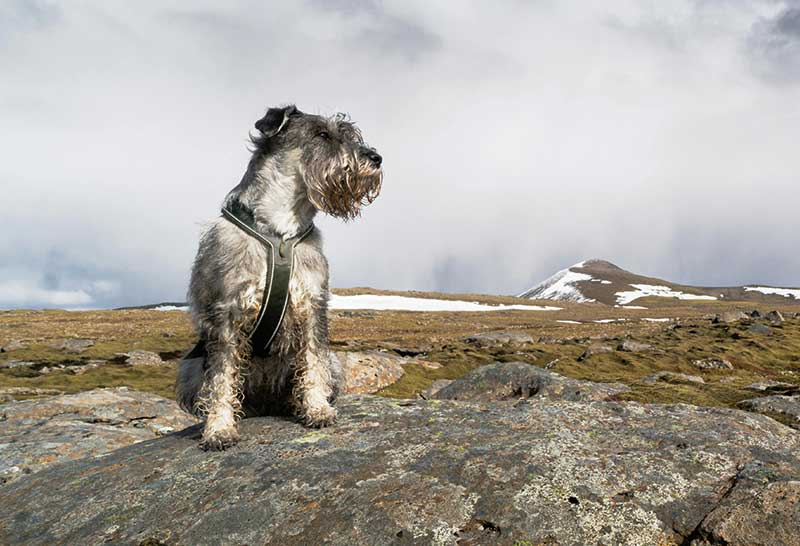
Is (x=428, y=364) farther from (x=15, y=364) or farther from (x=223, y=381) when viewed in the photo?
(x=15, y=364)

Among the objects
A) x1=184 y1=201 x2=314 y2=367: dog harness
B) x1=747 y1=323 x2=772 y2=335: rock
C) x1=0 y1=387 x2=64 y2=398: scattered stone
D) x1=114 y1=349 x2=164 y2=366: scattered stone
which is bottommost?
x1=0 y1=387 x2=64 y2=398: scattered stone

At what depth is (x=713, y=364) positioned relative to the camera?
27.0 m

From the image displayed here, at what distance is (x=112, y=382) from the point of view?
25656 mm

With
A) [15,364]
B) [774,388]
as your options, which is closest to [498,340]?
[774,388]

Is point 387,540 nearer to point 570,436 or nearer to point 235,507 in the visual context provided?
point 235,507

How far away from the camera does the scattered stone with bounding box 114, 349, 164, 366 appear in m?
33.3

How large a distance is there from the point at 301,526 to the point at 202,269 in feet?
12.4

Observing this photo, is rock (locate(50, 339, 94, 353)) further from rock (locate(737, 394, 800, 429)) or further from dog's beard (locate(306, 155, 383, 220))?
rock (locate(737, 394, 800, 429))

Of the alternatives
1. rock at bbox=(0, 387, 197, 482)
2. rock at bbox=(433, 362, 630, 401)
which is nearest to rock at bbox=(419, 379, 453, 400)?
rock at bbox=(433, 362, 630, 401)

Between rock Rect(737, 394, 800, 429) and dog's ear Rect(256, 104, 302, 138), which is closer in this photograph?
dog's ear Rect(256, 104, 302, 138)

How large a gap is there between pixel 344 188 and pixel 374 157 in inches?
26.4

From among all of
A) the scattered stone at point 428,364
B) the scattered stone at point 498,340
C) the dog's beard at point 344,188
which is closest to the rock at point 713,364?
the scattered stone at point 428,364

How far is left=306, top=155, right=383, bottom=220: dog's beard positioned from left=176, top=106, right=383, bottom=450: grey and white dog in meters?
0.01

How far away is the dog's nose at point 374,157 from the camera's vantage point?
7.29m
